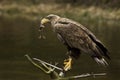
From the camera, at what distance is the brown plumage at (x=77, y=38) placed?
11164 mm

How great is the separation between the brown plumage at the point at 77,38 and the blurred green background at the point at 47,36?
11798 millimetres

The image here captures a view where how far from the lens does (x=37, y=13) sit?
70.6m

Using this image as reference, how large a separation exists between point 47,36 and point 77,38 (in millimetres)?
32945

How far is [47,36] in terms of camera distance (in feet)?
146

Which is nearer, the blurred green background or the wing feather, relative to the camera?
the wing feather

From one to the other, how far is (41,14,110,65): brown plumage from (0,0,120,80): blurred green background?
11798 millimetres

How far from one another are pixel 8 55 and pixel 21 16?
1545 inches

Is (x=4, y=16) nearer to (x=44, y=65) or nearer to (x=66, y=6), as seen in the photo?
(x=66, y=6)

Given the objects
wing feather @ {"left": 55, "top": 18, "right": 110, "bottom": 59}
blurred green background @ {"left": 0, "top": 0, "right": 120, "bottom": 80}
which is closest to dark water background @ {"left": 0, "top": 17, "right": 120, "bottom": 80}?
blurred green background @ {"left": 0, "top": 0, "right": 120, "bottom": 80}

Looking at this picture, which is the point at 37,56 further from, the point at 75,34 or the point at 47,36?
the point at 75,34

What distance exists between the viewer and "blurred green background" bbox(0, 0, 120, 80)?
26.6 meters

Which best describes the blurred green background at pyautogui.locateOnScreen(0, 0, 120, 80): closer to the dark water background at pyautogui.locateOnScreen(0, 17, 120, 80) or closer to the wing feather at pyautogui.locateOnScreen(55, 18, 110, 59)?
the dark water background at pyautogui.locateOnScreen(0, 17, 120, 80)

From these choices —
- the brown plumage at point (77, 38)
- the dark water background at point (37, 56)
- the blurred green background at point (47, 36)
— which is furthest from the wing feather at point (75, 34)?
the blurred green background at point (47, 36)

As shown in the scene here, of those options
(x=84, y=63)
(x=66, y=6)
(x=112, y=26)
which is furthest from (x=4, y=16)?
(x=84, y=63)
